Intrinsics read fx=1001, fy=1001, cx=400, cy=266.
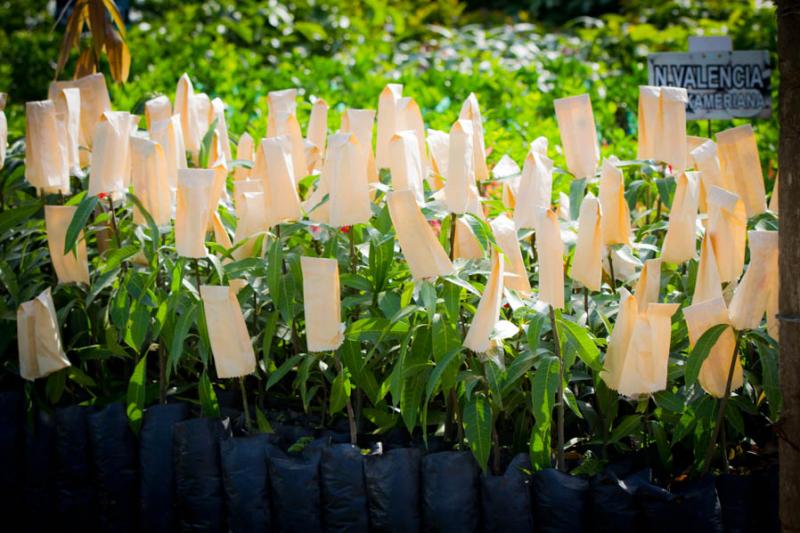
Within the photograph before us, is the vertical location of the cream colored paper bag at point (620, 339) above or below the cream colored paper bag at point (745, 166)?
below

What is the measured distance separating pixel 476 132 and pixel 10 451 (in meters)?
1.35

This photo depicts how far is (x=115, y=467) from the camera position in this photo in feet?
7.53

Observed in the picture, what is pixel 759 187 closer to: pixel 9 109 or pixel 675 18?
Answer: pixel 9 109

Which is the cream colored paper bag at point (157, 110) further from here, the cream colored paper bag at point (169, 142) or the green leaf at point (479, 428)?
the green leaf at point (479, 428)

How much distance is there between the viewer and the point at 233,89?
15.8 ft

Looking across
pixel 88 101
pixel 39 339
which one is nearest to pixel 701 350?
pixel 39 339

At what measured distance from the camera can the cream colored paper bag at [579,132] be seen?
7.61 feet

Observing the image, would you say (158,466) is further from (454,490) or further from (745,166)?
(745,166)

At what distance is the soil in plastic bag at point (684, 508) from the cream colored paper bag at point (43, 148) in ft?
5.03

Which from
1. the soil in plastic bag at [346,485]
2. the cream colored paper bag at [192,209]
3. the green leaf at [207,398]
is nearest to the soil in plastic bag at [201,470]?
the green leaf at [207,398]

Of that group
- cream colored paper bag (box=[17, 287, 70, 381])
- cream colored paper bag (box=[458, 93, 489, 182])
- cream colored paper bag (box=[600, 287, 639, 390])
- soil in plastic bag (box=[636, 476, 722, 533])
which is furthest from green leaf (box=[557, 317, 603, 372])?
cream colored paper bag (box=[17, 287, 70, 381])

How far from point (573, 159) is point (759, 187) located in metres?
0.43

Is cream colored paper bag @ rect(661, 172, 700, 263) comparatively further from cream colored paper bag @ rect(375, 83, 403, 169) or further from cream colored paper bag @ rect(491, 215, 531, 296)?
cream colored paper bag @ rect(375, 83, 403, 169)

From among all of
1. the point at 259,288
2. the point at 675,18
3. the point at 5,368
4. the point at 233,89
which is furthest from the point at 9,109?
the point at 675,18
